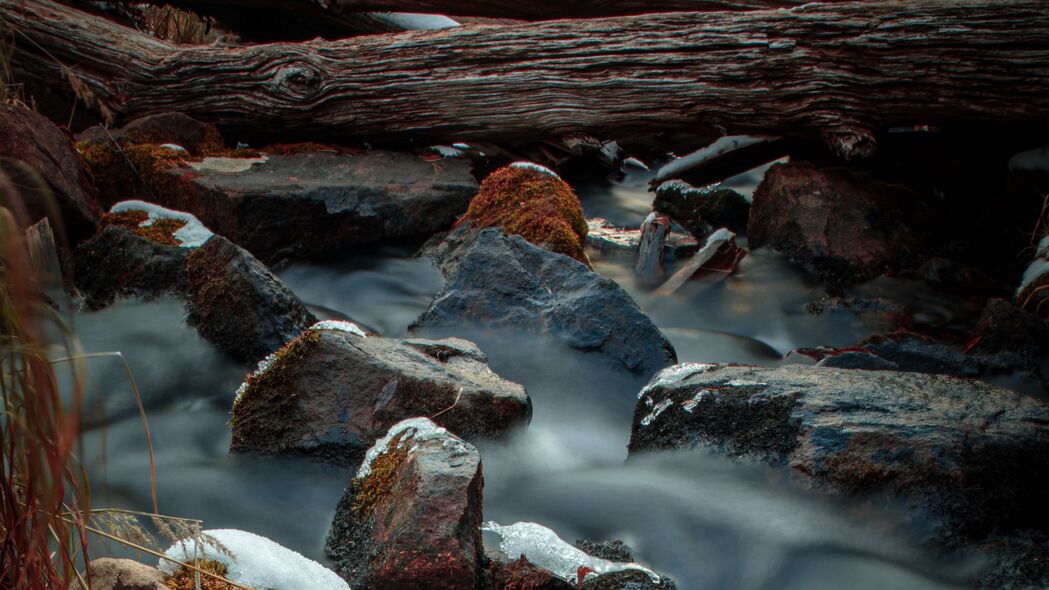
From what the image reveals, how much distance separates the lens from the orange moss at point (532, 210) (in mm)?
5449

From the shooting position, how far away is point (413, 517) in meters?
2.56

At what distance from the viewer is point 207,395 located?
4113mm

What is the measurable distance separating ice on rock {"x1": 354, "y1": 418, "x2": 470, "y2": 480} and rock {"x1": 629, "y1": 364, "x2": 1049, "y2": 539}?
1.08 metres

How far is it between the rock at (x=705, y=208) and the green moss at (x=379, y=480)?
14.5 feet

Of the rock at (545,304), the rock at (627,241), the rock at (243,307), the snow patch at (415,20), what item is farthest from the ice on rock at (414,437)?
the snow patch at (415,20)

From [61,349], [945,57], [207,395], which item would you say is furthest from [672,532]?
[945,57]

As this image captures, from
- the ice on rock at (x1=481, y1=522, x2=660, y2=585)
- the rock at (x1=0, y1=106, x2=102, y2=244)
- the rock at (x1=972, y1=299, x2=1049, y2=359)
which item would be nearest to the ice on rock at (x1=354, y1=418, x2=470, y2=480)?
the ice on rock at (x1=481, y1=522, x2=660, y2=585)

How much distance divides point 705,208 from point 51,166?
4515 mm

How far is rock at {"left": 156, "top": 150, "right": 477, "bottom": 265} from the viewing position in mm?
5648

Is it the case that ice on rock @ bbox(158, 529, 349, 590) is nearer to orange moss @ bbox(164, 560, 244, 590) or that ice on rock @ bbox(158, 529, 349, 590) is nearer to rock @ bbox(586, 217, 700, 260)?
orange moss @ bbox(164, 560, 244, 590)

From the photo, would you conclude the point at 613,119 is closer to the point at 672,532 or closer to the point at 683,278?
the point at 683,278

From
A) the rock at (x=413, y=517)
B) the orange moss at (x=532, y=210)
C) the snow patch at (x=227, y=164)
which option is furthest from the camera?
the snow patch at (x=227, y=164)

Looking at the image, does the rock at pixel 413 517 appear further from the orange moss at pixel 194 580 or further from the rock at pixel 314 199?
the rock at pixel 314 199

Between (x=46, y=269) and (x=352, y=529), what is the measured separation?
2.37 meters
